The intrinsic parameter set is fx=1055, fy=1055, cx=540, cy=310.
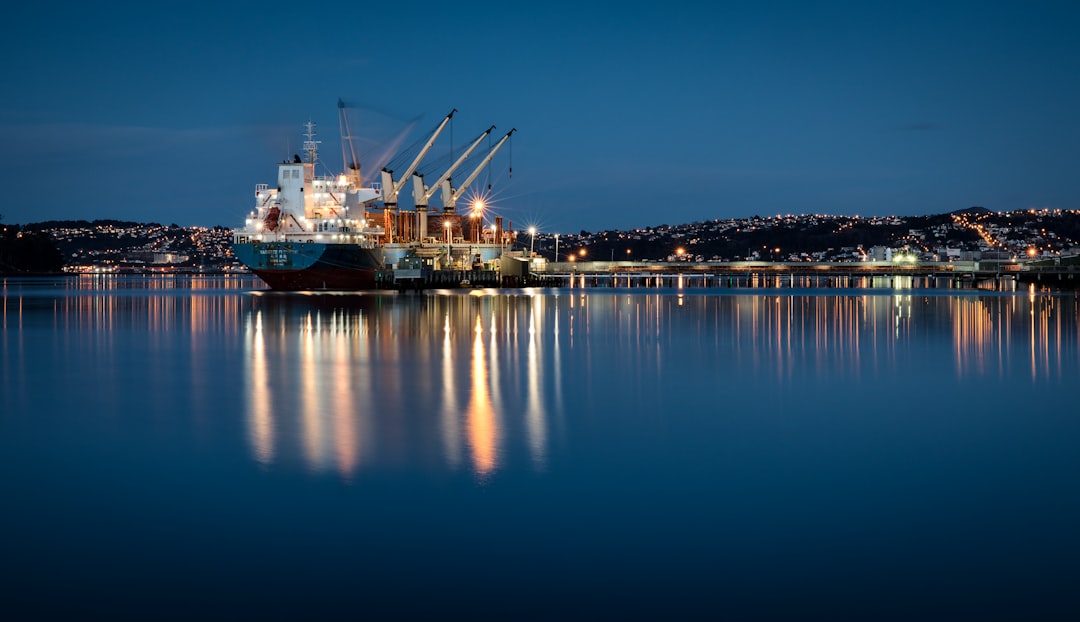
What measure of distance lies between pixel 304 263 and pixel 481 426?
197ft

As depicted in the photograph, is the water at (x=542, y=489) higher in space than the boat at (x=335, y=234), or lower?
lower

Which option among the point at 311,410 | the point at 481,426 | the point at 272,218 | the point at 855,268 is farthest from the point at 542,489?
the point at 855,268

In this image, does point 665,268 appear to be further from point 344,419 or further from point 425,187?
point 344,419

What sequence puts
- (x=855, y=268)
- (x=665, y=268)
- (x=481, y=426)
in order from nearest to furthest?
(x=481, y=426) → (x=855, y=268) → (x=665, y=268)

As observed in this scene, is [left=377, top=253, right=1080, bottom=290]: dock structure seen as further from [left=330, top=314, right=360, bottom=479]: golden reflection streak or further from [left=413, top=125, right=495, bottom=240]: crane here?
[left=330, top=314, right=360, bottom=479]: golden reflection streak

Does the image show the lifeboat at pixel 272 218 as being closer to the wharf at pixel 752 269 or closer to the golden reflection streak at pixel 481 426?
the wharf at pixel 752 269

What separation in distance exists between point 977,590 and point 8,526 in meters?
6.65

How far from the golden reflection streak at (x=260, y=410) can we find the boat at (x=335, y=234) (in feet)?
157

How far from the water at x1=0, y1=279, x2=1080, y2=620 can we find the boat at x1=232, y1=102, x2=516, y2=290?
50482mm

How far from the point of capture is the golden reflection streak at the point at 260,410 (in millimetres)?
11031

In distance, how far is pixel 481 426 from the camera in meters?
12.6

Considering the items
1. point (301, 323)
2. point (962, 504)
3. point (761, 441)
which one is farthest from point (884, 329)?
point (962, 504)

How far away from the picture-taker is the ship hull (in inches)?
2768

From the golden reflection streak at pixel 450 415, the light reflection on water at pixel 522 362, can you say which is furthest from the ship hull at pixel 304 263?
the golden reflection streak at pixel 450 415
